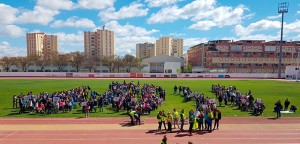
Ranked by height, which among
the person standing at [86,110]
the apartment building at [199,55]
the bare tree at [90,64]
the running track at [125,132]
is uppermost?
the apartment building at [199,55]

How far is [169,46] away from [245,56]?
90.5 metres

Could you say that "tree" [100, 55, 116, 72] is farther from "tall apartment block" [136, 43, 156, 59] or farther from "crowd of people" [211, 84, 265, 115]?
"tall apartment block" [136, 43, 156, 59]

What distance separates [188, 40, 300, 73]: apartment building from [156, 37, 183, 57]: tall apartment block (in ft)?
273

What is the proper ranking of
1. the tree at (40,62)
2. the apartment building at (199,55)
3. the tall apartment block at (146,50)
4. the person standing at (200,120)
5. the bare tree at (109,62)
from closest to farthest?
1. the person standing at (200,120)
2. the tree at (40,62)
3. the bare tree at (109,62)
4. the apartment building at (199,55)
5. the tall apartment block at (146,50)

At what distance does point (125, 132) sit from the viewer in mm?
14656

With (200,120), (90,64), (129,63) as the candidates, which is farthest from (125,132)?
(129,63)

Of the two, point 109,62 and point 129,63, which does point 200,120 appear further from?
point 109,62

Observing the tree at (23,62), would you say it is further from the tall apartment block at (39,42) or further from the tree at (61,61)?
the tall apartment block at (39,42)

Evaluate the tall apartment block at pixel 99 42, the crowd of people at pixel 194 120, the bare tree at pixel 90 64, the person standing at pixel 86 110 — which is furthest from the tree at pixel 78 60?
the crowd of people at pixel 194 120

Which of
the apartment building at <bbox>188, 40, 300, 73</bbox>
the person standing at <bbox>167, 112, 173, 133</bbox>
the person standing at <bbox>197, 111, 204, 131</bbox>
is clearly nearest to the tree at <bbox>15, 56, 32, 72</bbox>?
the apartment building at <bbox>188, 40, 300, 73</bbox>

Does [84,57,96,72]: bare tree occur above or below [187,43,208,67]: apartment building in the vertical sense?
below

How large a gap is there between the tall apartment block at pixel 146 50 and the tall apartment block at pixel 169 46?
5909mm

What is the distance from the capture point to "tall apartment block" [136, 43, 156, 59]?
186600 mm

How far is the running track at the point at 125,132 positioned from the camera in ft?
43.4
